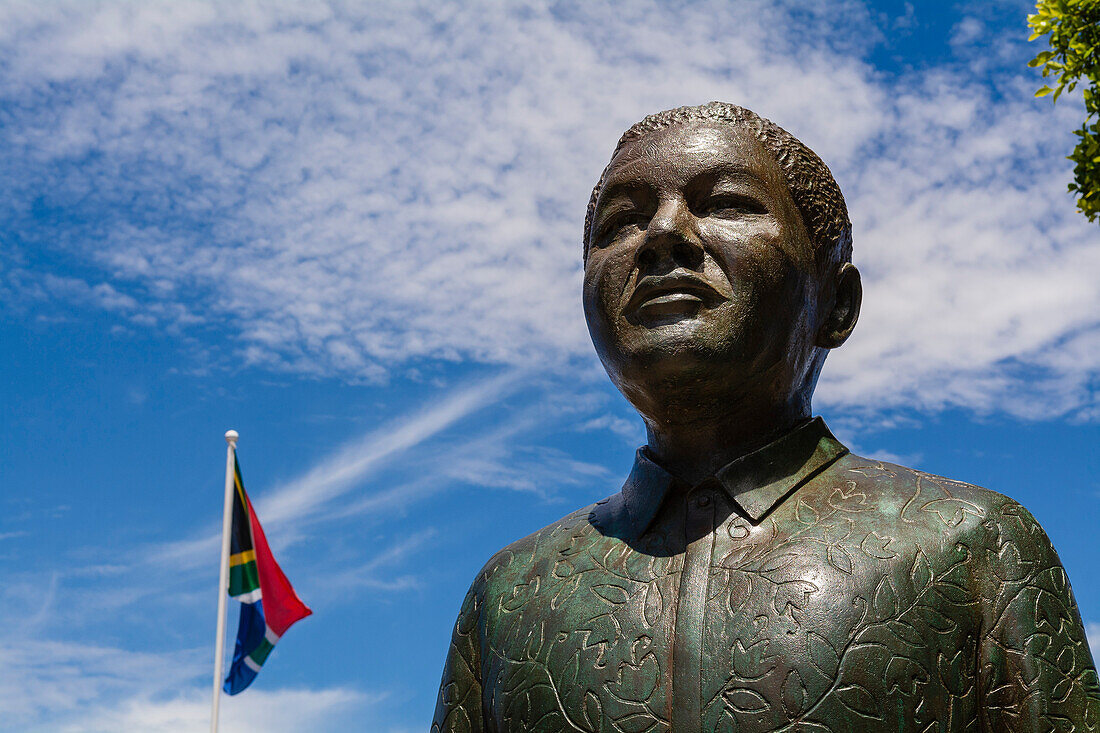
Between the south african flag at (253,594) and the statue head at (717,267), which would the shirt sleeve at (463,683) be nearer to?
the statue head at (717,267)

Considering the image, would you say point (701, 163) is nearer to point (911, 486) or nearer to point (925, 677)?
point (911, 486)

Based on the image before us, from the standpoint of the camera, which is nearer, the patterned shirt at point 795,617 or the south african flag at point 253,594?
the patterned shirt at point 795,617

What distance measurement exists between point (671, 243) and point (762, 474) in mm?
853

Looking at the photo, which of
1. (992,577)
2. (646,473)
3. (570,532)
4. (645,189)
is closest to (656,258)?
(645,189)

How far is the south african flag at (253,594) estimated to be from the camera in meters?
13.6

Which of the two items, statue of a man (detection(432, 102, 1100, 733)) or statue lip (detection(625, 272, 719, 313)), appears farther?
statue lip (detection(625, 272, 719, 313))

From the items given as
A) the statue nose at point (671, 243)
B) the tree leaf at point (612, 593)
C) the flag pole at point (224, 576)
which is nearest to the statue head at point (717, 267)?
the statue nose at point (671, 243)

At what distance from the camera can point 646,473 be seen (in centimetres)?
452

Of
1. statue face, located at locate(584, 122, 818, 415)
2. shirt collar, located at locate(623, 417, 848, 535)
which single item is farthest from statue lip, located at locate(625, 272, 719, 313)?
shirt collar, located at locate(623, 417, 848, 535)

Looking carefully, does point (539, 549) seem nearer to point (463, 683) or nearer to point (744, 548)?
point (463, 683)

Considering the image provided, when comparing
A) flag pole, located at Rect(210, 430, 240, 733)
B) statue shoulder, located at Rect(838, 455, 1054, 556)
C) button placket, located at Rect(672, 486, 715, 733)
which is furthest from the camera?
flag pole, located at Rect(210, 430, 240, 733)

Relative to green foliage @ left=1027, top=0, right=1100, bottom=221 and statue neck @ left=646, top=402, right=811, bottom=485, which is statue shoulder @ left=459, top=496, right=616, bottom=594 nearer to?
statue neck @ left=646, top=402, right=811, bottom=485

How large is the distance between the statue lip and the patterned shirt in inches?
22.9

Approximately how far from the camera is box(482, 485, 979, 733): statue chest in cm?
371
